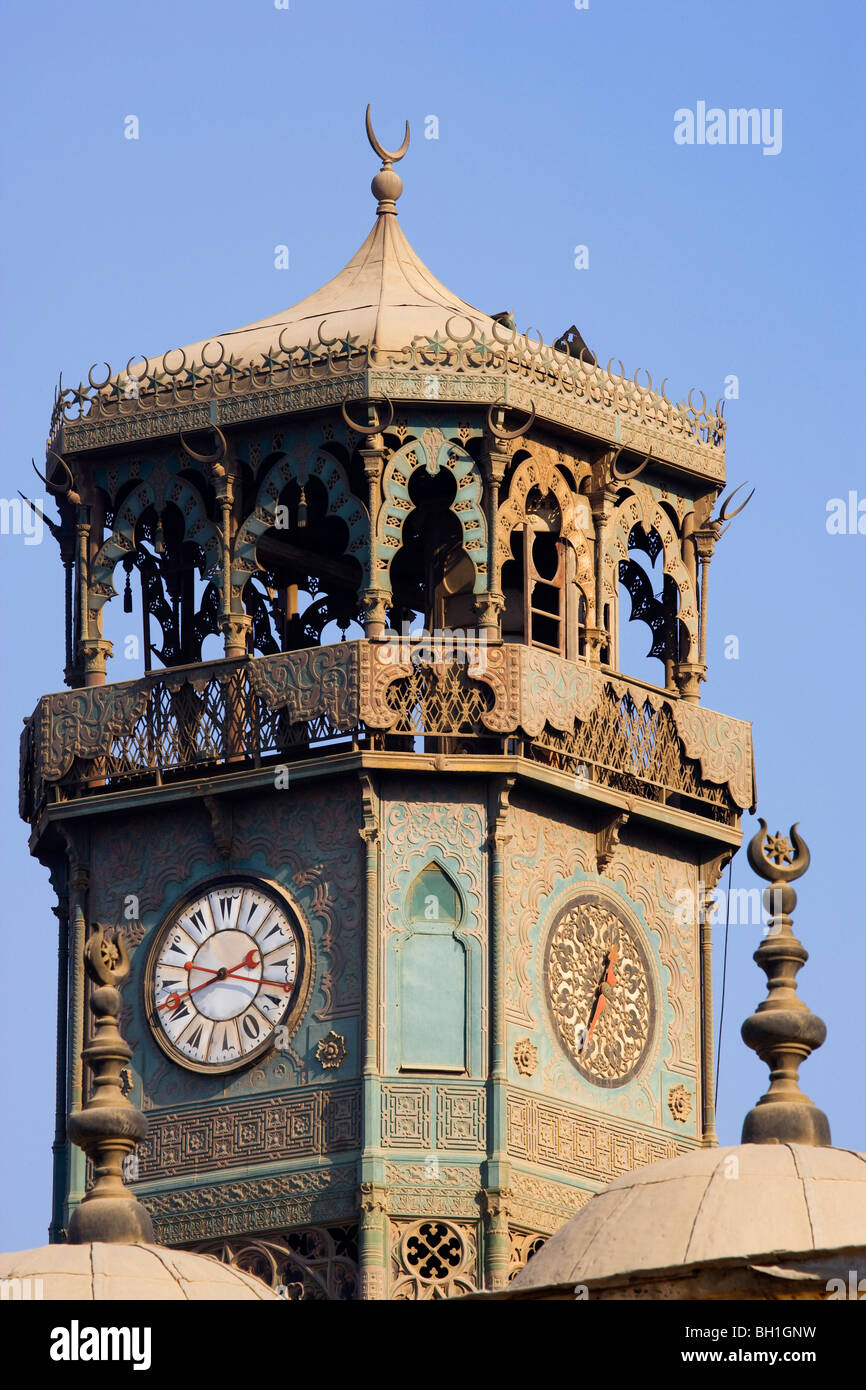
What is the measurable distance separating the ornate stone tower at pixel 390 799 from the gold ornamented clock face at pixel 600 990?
40 millimetres

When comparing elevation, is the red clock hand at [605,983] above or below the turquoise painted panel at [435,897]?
below

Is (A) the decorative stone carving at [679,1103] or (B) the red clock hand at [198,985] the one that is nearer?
(B) the red clock hand at [198,985]

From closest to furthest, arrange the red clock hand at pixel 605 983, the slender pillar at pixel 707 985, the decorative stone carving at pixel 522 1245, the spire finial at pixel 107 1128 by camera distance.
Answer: the spire finial at pixel 107 1128 → the decorative stone carving at pixel 522 1245 → the red clock hand at pixel 605 983 → the slender pillar at pixel 707 985

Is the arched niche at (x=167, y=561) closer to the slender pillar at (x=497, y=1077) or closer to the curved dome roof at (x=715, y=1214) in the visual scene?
the slender pillar at (x=497, y=1077)

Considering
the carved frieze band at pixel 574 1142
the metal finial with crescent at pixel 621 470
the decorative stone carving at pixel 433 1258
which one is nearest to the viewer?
the decorative stone carving at pixel 433 1258

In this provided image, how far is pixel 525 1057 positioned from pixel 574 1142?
1070 mm

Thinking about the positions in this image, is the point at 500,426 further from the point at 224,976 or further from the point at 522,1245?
the point at 522,1245

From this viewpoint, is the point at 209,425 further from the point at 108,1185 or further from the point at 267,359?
the point at 108,1185

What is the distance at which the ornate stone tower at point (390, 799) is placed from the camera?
54.9 metres

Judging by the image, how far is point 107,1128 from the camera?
162ft

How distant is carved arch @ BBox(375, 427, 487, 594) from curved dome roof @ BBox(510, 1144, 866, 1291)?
11566 mm

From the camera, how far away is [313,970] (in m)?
55.5

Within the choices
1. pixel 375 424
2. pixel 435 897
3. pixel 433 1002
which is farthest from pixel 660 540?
pixel 433 1002

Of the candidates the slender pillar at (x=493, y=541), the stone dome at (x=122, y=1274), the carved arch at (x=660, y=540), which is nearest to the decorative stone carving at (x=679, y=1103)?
the carved arch at (x=660, y=540)
